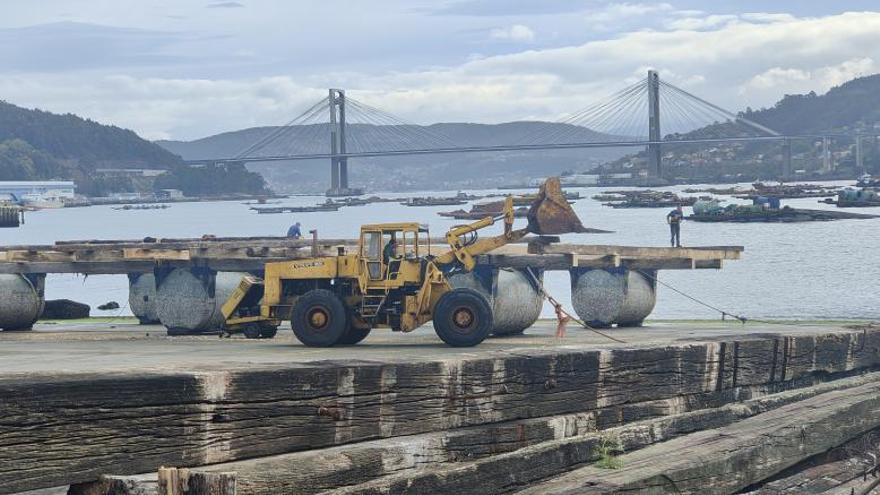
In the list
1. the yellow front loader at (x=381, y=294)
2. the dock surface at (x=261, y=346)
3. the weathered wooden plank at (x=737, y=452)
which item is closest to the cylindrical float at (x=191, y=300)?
the dock surface at (x=261, y=346)

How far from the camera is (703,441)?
10352 mm

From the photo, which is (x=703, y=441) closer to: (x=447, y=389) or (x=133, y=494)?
(x=447, y=389)

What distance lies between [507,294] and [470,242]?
219 centimetres

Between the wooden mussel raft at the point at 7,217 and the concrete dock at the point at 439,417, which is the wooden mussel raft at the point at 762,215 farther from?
the concrete dock at the point at 439,417

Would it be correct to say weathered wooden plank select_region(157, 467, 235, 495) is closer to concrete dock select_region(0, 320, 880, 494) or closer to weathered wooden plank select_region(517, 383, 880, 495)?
concrete dock select_region(0, 320, 880, 494)

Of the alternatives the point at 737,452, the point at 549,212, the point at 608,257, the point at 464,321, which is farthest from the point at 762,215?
the point at 737,452

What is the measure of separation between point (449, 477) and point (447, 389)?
184 centimetres

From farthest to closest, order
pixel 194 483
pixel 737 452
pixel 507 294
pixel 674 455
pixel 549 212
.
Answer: pixel 507 294 → pixel 549 212 → pixel 737 452 → pixel 674 455 → pixel 194 483

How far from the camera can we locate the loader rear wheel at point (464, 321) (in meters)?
17.8

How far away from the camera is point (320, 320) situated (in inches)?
720

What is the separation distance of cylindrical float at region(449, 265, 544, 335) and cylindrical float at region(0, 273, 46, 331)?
787 cm

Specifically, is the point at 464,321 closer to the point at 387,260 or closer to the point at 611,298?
the point at 387,260

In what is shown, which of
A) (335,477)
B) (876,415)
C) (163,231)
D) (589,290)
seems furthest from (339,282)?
(163,231)

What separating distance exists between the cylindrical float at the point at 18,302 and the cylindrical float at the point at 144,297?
10.8ft
